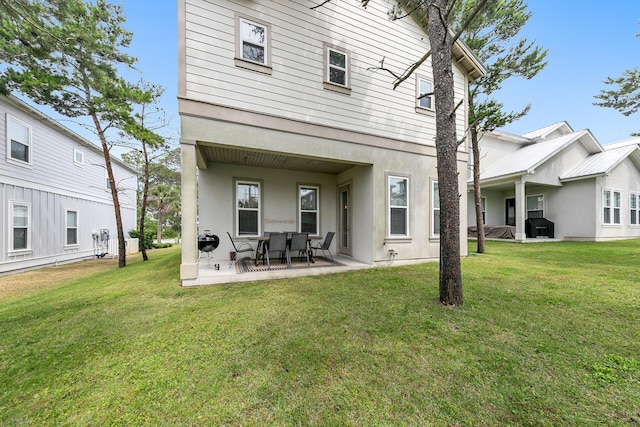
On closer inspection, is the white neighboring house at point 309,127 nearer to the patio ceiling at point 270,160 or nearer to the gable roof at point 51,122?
the patio ceiling at point 270,160

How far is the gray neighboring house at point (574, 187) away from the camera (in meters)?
12.1

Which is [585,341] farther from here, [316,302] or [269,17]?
[269,17]

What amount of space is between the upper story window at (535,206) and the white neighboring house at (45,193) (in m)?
23.0

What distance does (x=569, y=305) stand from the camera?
3.81 metres

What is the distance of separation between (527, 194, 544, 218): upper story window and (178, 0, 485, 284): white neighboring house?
386 inches

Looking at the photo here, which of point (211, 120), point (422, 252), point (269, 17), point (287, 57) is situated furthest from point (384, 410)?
point (269, 17)

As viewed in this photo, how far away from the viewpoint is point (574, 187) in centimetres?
1280

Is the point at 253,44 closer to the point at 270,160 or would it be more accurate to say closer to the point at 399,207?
the point at 270,160

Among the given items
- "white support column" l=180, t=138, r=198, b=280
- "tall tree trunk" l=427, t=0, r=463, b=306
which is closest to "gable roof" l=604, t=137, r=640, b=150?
"tall tree trunk" l=427, t=0, r=463, b=306

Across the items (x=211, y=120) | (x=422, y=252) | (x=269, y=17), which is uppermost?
(x=269, y=17)

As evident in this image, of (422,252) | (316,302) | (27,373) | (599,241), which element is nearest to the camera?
(27,373)

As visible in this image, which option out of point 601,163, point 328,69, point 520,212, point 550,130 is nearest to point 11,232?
point 328,69

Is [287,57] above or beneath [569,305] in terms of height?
above

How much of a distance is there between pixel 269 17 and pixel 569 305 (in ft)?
26.6
